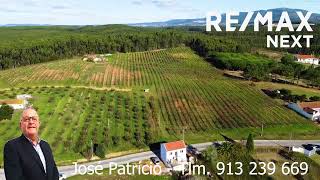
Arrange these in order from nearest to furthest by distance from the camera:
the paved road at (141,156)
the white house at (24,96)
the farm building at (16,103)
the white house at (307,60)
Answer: the paved road at (141,156) < the farm building at (16,103) < the white house at (24,96) < the white house at (307,60)

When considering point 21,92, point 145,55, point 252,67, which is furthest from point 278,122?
point 145,55

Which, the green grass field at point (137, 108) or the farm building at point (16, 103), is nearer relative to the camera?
the green grass field at point (137, 108)

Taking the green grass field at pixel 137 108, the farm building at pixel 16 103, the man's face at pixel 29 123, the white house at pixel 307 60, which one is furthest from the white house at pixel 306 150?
the white house at pixel 307 60

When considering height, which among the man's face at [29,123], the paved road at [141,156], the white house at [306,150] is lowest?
the white house at [306,150]

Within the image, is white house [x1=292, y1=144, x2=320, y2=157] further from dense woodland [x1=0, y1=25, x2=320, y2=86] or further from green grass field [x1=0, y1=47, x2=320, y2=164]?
dense woodland [x1=0, y1=25, x2=320, y2=86]

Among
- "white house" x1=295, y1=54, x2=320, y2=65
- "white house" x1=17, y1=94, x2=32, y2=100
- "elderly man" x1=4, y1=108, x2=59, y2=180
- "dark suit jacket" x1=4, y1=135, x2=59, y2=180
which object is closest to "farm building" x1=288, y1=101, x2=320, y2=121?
"white house" x1=17, y1=94, x2=32, y2=100

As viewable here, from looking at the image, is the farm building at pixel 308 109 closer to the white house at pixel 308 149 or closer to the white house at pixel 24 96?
the white house at pixel 308 149

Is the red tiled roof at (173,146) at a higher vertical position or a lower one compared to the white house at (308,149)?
higher

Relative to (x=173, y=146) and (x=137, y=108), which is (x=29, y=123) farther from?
(x=137, y=108)

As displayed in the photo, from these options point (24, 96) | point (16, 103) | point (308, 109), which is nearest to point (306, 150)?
point (308, 109)
